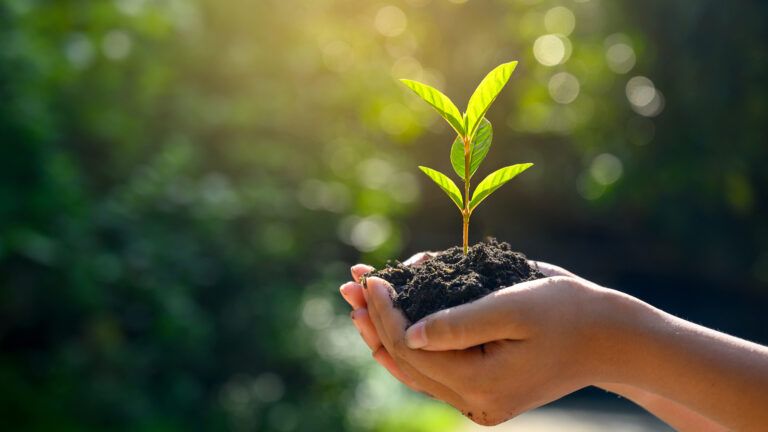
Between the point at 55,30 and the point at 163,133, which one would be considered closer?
the point at 55,30

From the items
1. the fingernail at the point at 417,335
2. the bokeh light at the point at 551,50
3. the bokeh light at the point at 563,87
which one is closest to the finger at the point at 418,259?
the fingernail at the point at 417,335

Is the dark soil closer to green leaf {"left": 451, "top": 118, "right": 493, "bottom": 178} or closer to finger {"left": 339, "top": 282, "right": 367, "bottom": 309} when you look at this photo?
finger {"left": 339, "top": 282, "right": 367, "bottom": 309}

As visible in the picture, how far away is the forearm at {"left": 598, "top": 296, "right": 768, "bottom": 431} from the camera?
1.45m

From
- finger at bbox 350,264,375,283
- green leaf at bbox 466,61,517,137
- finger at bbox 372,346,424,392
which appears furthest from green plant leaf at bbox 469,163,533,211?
finger at bbox 372,346,424,392

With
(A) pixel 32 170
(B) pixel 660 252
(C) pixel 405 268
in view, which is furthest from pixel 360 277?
(B) pixel 660 252

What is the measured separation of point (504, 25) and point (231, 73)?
3.15 metres

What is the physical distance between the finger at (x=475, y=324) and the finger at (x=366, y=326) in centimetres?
20

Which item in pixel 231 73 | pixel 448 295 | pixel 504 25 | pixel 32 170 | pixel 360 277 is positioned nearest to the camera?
pixel 448 295

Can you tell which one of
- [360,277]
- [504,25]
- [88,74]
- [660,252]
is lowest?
[660,252]

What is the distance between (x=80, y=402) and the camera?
4.20 meters

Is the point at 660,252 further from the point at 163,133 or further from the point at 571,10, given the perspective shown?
the point at 163,133

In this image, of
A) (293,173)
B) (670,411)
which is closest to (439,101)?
(670,411)

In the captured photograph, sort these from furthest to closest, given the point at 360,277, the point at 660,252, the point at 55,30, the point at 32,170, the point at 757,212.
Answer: the point at 660,252, the point at 757,212, the point at 55,30, the point at 32,170, the point at 360,277

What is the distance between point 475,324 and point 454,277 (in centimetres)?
28
